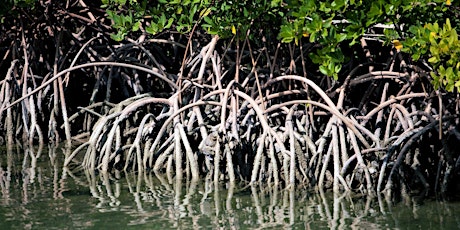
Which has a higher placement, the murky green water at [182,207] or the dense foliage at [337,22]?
the dense foliage at [337,22]

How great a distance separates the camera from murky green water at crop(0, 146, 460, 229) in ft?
18.9

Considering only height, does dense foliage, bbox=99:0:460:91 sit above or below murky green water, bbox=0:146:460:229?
above

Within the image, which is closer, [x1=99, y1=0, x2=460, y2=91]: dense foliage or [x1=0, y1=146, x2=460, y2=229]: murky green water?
[x1=99, y1=0, x2=460, y2=91]: dense foliage

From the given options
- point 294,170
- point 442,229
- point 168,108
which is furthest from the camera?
point 168,108

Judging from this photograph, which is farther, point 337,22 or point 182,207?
point 182,207

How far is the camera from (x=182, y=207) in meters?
6.22

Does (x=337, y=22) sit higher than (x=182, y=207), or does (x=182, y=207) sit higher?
(x=337, y=22)

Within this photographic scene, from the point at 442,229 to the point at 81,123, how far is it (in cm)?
437

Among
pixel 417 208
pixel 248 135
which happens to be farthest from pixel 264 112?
pixel 417 208

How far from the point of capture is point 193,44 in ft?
27.2

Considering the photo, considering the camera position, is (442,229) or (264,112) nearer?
(442,229)

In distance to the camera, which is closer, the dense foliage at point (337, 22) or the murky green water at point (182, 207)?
the dense foliage at point (337, 22)

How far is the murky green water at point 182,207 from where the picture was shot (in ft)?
18.9

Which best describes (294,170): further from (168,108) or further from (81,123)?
(81,123)
